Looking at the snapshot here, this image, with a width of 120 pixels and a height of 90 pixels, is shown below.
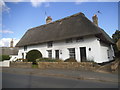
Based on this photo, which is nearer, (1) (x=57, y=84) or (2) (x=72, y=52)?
(1) (x=57, y=84)

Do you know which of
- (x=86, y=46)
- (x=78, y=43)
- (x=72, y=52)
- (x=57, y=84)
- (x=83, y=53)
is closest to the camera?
(x=57, y=84)

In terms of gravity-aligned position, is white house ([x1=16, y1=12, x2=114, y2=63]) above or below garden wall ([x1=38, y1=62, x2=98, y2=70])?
above

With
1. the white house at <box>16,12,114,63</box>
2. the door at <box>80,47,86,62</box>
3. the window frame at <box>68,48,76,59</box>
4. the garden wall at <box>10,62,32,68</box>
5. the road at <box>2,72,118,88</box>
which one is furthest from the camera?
the window frame at <box>68,48,76,59</box>

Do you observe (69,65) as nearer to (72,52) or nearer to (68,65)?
(68,65)

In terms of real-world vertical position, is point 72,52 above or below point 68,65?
above

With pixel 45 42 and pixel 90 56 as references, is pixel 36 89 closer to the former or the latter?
pixel 90 56

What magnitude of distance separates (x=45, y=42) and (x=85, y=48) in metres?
7.78

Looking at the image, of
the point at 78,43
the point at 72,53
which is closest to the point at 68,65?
the point at 72,53

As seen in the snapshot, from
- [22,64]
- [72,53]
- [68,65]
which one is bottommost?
[22,64]

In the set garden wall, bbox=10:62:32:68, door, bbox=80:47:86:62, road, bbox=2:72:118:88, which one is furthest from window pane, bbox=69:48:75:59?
road, bbox=2:72:118:88

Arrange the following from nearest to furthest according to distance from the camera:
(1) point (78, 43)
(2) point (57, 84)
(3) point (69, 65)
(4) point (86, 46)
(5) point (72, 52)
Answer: (2) point (57, 84) → (3) point (69, 65) → (4) point (86, 46) → (1) point (78, 43) → (5) point (72, 52)

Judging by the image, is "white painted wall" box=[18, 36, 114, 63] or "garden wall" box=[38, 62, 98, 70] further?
"white painted wall" box=[18, 36, 114, 63]

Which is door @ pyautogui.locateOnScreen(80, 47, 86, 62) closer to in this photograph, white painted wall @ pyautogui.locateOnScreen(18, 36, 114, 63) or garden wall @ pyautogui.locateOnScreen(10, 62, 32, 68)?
white painted wall @ pyautogui.locateOnScreen(18, 36, 114, 63)

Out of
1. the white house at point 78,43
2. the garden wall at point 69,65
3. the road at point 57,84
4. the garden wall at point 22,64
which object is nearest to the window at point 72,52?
the white house at point 78,43
